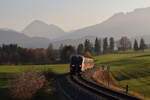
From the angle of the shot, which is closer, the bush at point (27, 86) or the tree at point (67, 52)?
the bush at point (27, 86)

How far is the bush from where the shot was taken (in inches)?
1429

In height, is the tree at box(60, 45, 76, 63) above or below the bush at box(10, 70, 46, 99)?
above

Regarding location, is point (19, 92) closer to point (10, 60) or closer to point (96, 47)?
point (10, 60)

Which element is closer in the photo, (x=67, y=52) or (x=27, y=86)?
(x=27, y=86)

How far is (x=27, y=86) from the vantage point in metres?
36.8

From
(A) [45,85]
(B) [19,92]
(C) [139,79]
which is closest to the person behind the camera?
(B) [19,92]

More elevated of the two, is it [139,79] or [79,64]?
[79,64]

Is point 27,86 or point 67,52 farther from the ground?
point 67,52

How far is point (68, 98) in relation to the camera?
29516mm

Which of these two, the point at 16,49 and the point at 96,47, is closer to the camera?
the point at 16,49

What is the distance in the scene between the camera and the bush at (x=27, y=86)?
3631 centimetres

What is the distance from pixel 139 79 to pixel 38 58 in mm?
95708

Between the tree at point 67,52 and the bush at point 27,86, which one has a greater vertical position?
the tree at point 67,52

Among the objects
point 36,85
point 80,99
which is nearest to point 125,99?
point 80,99
